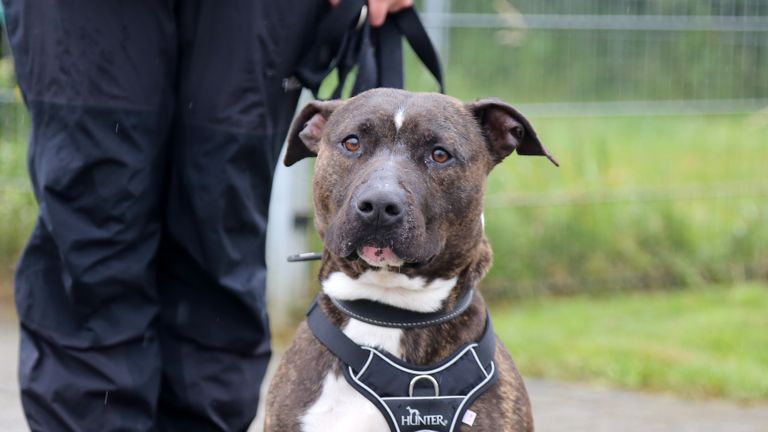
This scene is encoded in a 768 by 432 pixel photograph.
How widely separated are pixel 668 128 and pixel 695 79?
0.38 meters

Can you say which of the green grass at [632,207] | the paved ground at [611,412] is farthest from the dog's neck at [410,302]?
the green grass at [632,207]

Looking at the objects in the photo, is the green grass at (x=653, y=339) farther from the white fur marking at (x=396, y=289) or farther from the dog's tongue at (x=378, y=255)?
the dog's tongue at (x=378, y=255)

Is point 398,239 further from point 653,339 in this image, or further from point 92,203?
point 653,339

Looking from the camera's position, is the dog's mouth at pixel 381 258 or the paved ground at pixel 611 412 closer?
the dog's mouth at pixel 381 258

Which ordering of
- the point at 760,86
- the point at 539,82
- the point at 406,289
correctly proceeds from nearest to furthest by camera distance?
the point at 406,289 < the point at 539,82 < the point at 760,86

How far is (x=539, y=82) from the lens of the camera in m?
7.52

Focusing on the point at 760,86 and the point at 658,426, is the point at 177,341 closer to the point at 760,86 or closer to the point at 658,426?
the point at 658,426

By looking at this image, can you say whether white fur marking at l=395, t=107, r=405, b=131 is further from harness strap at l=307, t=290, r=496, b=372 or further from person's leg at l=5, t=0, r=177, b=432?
person's leg at l=5, t=0, r=177, b=432

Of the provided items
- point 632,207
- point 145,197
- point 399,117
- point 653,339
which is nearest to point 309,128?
point 399,117

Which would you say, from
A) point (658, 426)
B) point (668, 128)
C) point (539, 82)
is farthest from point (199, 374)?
Result: point (668, 128)

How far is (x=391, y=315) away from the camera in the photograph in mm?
3414

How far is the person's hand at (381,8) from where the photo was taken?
3.94 metres

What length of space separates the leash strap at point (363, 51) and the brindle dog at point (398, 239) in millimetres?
350

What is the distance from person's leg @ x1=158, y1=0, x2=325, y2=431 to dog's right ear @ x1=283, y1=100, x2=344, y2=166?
90 mm
